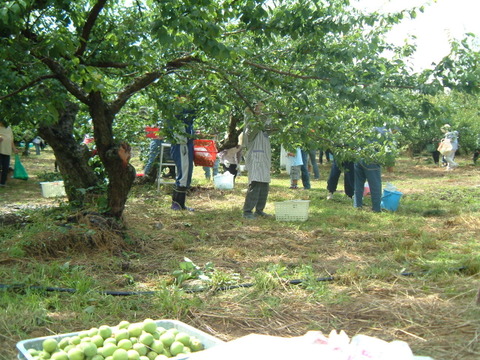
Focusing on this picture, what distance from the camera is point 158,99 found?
6359 millimetres

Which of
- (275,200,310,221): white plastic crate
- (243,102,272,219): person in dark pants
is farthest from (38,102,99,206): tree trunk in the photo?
(275,200,310,221): white plastic crate

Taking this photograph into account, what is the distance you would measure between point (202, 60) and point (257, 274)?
2.62 metres

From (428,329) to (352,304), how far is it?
57 cm

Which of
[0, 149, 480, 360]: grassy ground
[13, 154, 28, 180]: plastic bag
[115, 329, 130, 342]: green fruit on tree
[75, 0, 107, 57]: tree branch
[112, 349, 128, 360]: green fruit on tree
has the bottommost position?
[0, 149, 480, 360]: grassy ground

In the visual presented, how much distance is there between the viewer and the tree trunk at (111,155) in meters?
5.57

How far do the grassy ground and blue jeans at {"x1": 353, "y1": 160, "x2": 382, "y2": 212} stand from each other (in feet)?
1.91

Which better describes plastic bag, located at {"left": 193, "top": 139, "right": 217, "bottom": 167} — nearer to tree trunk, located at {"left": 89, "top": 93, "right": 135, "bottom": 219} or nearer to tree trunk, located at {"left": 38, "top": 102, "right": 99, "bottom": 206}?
tree trunk, located at {"left": 38, "top": 102, "right": 99, "bottom": 206}

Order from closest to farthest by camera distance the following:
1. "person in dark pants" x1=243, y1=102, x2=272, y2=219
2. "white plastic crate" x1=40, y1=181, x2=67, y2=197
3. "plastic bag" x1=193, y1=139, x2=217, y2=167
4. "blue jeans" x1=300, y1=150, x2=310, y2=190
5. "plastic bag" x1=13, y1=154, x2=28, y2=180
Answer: "person in dark pants" x1=243, y1=102, x2=272, y2=219, "white plastic crate" x1=40, y1=181, x2=67, y2=197, "plastic bag" x1=193, y1=139, x2=217, y2=167, "blue jeans" x1=300, y1=150, x2=310, y2=190, "plastic bag" x1=13, y1=154, x2=28, y2=180

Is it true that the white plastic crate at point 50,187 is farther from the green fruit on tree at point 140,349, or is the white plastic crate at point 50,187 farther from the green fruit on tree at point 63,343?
the green fruit on tree at point 140,349

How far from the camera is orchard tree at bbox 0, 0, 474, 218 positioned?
4.29 metres

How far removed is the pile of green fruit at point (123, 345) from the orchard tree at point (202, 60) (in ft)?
6.80

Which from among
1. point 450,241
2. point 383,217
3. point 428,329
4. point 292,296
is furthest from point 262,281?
point 383,217

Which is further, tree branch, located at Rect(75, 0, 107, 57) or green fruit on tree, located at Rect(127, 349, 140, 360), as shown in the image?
tree branch, located at Rect(75, 0, 107, 57)

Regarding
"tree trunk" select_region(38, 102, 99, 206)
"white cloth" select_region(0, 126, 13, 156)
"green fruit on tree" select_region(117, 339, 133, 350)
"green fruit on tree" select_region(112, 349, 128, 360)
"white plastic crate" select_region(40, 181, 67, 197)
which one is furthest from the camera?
"white cloth" select_region(0, 126, 13, 156)
